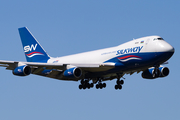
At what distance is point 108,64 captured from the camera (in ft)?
143

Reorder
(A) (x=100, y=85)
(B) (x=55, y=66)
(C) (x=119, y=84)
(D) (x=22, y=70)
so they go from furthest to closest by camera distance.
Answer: (A) (x=100, y=85), (C) (x=119, y=84), (B) (x=55, y=66), (D) (x=22, y=70)

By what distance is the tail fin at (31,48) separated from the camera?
55553 millimetres

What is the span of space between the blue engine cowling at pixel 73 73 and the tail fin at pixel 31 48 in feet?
37.2

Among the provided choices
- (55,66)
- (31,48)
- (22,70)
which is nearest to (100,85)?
(55,66)

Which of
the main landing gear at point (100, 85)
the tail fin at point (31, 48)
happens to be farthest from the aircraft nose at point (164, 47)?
the tail fin at point (31, 48)

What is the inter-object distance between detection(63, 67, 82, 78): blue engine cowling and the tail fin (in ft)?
37.2

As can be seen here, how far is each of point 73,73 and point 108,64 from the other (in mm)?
4639

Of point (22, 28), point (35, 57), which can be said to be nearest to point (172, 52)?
point (35, 57)

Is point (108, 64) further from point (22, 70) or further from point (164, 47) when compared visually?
A: point (22, 70)

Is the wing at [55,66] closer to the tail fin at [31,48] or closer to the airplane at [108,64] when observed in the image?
the airplane at [108,64]

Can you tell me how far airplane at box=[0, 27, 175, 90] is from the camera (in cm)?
4134

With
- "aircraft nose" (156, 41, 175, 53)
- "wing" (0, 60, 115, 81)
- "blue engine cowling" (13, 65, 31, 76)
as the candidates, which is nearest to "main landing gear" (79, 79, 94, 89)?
"wing" (0, 60, 115, 81)

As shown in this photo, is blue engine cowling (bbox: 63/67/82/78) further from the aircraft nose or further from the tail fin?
the tail fin

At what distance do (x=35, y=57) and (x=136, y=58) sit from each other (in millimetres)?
20255
